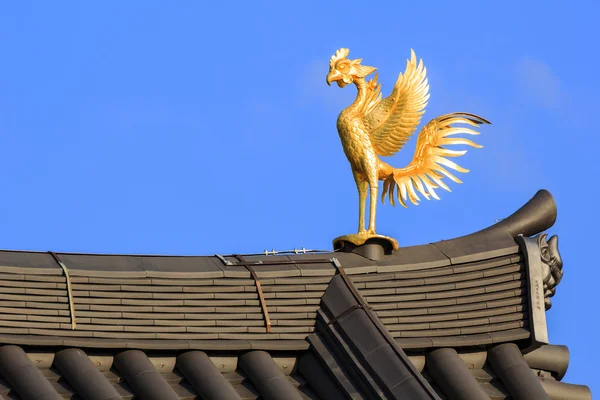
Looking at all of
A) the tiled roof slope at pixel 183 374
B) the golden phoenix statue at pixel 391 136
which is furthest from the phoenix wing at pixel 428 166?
the tiled roof slope at pixel 183 374

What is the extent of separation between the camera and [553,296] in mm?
32156

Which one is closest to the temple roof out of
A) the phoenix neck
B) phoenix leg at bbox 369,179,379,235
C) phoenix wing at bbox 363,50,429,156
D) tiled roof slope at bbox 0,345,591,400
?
tiled roof slope at bbox 0,345,591,400

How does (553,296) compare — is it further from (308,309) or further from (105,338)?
(105,338)

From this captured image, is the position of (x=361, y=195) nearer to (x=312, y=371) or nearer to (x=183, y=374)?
(x=312, y=371)

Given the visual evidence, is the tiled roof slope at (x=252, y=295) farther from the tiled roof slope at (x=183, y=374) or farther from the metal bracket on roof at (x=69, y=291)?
the tiled roof slope at (x=183, y=374)

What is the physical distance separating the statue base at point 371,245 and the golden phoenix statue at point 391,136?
458 mm

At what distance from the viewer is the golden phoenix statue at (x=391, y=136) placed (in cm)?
3259

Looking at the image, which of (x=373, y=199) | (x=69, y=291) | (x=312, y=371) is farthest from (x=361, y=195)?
(x=69, y=291)

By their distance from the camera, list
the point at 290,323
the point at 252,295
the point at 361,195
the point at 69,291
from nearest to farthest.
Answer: the point at 69,291
the point at 290,323
the point at 252,295
the point at 361,195

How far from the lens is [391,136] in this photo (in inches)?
1288

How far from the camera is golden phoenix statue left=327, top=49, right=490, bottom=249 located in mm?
32594

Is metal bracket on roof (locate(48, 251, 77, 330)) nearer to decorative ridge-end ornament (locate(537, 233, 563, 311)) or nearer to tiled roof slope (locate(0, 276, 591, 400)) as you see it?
tiled roof slope (locate(0, 276, 591, 400))

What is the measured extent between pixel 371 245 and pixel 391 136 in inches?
81.5

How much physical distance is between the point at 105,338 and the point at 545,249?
313 inches
